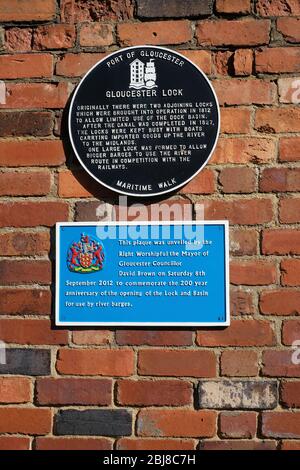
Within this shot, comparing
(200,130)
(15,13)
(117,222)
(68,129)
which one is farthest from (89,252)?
(15,13)

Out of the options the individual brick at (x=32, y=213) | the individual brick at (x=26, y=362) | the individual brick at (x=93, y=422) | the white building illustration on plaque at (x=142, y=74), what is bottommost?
the individual brick at (x=93, y=422)

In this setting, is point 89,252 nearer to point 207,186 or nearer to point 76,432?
point 207,186

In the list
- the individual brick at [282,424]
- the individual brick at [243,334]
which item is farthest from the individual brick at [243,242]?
the individual brick at [282,424]

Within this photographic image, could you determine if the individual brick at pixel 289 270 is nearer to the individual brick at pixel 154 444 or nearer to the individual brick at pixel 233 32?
the individual brick at pixel 154 444

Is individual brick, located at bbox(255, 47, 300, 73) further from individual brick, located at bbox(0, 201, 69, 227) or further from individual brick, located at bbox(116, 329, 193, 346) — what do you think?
individual brick, located at bbox(116, 329, 193, 346)

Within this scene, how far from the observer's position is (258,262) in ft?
6.51

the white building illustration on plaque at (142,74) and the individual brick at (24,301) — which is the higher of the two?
the white building illustration on plaque at (142,74)

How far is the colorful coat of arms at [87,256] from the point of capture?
6.56ft

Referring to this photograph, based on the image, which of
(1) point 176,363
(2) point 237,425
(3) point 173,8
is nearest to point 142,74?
(3) point 173,8

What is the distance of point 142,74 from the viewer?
6.68ft

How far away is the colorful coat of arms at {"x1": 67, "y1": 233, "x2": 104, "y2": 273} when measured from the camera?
6.56 feet

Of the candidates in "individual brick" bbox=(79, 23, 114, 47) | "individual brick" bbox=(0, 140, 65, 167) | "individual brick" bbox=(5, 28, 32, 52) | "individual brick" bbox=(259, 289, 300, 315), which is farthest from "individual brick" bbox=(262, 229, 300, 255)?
"individual brick" bbox=(5, 28, 32, 52)

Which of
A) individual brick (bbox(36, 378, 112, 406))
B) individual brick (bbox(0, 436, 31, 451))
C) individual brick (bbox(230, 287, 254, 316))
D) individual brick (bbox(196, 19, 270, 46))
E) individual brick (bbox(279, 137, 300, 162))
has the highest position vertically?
individual brick (bbox(196, 19, 270, 46))

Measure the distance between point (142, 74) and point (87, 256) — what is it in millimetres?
664
